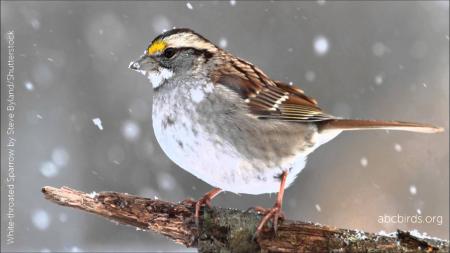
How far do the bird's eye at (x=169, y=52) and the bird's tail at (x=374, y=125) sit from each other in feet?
3.42

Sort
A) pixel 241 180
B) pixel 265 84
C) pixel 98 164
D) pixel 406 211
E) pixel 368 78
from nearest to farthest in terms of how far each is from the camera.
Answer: pixel 241 180
pixel 265 84
pixel 406 211
pixel 98 164
pixel 368 78

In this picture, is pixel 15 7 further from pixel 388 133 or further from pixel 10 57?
pixel 388 133

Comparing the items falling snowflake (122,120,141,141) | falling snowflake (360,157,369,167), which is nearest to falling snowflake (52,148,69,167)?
falling snowflake (122,120,141,141)

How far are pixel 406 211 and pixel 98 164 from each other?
151 inches

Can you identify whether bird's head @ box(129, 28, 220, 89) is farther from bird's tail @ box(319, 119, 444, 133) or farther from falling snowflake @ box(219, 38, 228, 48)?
falling snowflake @ box(219, 38, 228, 48)

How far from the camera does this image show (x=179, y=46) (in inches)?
174

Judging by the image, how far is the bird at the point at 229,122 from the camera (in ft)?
13.4

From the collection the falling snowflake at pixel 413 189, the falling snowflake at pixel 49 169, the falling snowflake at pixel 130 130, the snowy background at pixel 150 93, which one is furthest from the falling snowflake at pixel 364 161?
the falling snowflake at pixel 49 169

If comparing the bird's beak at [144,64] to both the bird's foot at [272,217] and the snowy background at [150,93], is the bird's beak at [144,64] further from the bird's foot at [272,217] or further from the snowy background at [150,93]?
the snowy background at [150,93]

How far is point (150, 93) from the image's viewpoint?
9.84m

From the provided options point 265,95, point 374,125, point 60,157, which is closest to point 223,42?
point 60,157

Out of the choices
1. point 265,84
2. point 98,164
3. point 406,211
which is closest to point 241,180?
point 265,84

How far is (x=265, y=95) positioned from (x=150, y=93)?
5500 millimetres

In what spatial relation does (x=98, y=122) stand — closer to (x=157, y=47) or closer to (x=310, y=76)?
(x=310, y=76)
